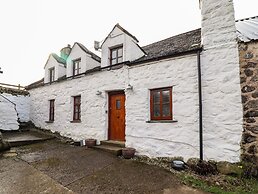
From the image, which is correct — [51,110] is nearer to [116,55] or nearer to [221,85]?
[116,55]

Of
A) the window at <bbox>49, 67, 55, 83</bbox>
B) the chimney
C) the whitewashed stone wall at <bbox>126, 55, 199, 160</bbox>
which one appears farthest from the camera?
the chimney

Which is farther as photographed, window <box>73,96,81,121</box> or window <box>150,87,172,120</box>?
window <box>73,96,81,121</box>

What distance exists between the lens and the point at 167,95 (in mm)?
6562

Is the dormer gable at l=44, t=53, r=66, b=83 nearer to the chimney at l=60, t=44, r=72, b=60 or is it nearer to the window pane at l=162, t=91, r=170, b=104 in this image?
the chimney at l=60, t=44, r=72, b=60

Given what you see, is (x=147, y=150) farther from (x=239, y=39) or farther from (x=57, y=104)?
(x=57, y=104)

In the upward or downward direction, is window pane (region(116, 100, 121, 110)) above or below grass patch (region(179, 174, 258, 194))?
above

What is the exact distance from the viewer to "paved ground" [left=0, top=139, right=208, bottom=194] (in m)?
4.14

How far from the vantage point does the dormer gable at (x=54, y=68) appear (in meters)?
11.4

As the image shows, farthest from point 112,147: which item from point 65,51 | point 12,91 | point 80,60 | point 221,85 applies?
point 12,91

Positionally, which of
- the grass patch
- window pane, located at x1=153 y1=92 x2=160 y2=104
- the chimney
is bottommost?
the grass patch

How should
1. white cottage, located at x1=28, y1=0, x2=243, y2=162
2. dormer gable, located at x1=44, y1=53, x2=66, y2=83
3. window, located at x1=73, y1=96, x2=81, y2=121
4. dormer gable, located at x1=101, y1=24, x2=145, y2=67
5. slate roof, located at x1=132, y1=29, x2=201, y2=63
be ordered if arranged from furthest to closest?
dormer gable, located at x1=44, y1=53, x2=66, y2=83 < window, located at x1=73, y1=96, x2=81, y2=121 < dormer gable, located at x1=101, y1=24, x2=145, y2=67 < slate roof, located at x1=132, y1=29, x2=201, y2=63 < white cottage, located at x1=28, y1=0, x2=243, y2=162

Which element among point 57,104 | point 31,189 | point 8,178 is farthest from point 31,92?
point 31,189

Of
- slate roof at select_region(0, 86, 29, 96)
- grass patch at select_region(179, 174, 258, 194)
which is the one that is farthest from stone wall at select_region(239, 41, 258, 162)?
slate roof at select_region(0, 86, 29, 96)

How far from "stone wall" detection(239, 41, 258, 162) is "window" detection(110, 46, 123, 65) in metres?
5.05
